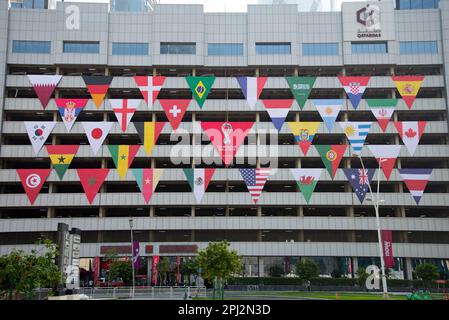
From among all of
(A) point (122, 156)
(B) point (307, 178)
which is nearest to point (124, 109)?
(A) point (122, 156)

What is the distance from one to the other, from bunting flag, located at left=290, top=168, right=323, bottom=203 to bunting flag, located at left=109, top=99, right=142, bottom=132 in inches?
1037

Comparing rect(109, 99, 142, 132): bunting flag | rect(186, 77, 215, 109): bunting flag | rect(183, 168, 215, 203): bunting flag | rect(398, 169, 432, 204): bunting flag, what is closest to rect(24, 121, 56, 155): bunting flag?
rect(109, 99, 142, 132): bunting flag

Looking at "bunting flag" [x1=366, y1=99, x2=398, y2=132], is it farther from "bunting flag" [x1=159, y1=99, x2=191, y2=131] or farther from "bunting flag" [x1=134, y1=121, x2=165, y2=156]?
"bunting flag" [x1=134, y1=121, x2=165, y2=156]

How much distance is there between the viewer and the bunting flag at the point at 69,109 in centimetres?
7125

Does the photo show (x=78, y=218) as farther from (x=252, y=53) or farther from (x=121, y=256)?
(x=252, y=53)

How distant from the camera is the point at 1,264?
2834cm

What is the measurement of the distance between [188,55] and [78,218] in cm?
3038

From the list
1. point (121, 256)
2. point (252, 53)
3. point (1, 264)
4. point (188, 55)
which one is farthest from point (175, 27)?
point (1, 264)

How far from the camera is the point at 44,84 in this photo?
237 feet

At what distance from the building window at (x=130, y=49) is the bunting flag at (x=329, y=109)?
28335 mm

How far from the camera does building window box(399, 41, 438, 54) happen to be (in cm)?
7394

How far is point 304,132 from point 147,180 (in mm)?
24981
